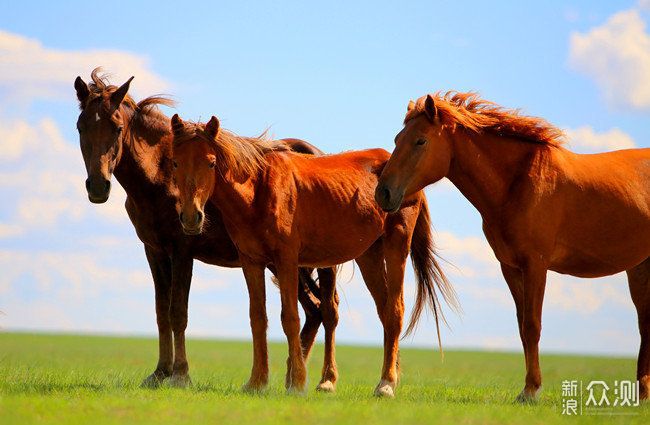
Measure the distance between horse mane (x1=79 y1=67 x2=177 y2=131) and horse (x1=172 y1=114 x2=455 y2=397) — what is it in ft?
4.97

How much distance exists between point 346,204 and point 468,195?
141cm

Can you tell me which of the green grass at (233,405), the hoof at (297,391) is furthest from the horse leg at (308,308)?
the hoof at (297,391)

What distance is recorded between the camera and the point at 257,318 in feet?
24.1

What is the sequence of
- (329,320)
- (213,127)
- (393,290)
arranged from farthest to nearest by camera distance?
(329,320)
(393,290)
(213,127)

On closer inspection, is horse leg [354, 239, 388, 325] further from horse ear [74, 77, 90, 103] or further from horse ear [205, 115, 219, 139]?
horse ear [74, 77, 90, 103]

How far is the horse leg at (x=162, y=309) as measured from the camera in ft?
27.5

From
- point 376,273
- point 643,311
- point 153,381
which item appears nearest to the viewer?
point 153,381

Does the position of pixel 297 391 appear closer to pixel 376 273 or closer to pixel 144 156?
pixel 376 273

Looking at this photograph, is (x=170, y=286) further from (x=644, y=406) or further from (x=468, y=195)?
(x=644, y=406)

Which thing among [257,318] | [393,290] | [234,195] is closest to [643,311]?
[393,290]

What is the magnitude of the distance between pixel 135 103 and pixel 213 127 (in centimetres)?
197

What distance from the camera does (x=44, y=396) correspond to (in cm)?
677

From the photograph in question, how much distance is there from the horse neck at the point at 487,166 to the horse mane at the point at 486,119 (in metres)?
0.11

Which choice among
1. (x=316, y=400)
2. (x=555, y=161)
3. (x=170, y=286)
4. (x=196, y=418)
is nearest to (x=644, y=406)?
(x=555, y=161)
